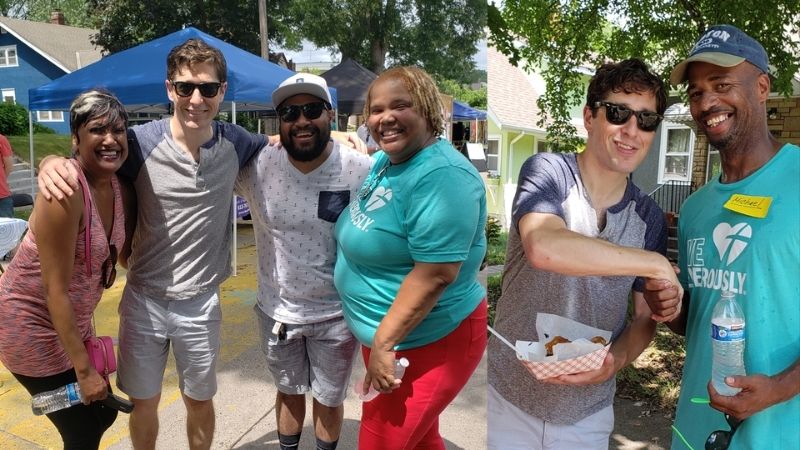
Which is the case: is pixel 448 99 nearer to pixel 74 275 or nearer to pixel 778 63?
pixel 74 275

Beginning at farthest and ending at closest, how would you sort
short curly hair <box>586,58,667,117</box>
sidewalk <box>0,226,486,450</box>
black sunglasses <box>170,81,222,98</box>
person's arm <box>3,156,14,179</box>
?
person's arm <box>3,156,14,179</box>
sidewalk <box>0,226,486,450</box>
black sunglasses <box>170,81,222,98</box>
short curly hair <box>586,58,667,117</box>

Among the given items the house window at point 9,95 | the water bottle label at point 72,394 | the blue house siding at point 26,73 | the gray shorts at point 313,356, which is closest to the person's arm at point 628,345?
the gray shorts at point 313,356

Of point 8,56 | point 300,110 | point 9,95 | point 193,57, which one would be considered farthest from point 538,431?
point 9,95

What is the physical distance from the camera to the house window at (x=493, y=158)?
9.39 feet

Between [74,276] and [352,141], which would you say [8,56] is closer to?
[74,276]

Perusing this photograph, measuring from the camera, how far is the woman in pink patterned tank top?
1.84m

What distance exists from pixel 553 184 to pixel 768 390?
28.4 inches

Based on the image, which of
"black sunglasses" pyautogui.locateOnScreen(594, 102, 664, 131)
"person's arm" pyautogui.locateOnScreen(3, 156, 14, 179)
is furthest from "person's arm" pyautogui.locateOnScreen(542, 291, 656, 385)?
"person's arm" pyautogui.locateOnScreen(3, 156, 14, 179)

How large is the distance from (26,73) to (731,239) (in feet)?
12.7

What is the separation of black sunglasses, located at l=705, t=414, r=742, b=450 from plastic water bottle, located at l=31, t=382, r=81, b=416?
6.62 feet

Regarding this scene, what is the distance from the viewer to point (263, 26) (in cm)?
274

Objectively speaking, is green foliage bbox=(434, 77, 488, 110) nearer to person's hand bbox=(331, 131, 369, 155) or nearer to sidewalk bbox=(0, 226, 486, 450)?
person's hand bbox=(331, 131, 369, 155)

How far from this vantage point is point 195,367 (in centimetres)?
243

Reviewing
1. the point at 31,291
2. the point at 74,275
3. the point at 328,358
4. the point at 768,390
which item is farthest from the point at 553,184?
the point at 31,291
